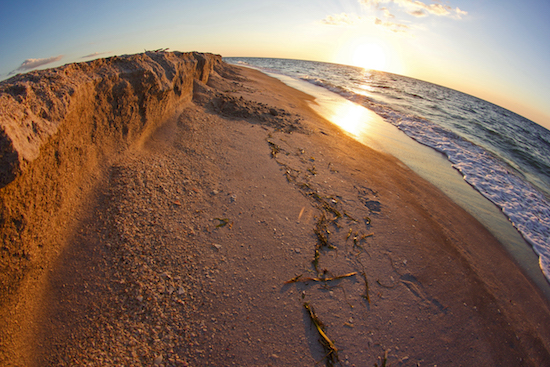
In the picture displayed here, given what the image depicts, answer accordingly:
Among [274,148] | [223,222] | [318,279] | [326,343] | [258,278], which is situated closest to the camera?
[326,343]

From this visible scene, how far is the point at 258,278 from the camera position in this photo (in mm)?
2496

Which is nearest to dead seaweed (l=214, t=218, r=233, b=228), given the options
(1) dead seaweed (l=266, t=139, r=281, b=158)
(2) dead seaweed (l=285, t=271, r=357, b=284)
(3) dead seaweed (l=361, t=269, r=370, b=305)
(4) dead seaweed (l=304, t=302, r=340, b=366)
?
(2) dead seaweed (l=285, t=271, r=357, b=284)

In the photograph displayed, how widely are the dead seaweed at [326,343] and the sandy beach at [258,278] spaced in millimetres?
11

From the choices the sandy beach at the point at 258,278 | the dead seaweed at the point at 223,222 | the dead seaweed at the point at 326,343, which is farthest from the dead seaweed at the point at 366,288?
the dead seaweed at the point at 223,222

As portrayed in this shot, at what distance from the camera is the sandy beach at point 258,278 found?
6.30 feet

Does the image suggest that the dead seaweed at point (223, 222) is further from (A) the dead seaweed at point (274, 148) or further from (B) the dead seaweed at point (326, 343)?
(A) the dead seaweed at point (274, 148)

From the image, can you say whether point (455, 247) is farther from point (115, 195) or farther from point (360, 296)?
point (115, 195)

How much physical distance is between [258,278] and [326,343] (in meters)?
0.90

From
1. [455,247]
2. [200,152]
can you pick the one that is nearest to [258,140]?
[200,152]

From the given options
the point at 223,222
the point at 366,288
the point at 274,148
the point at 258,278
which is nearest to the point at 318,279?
the point at 366,288

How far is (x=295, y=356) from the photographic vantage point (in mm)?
2021

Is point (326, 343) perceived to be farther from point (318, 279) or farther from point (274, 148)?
point (274, 148)

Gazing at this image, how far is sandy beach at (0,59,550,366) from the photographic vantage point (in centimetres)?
192

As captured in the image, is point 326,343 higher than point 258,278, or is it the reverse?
point 258,278
